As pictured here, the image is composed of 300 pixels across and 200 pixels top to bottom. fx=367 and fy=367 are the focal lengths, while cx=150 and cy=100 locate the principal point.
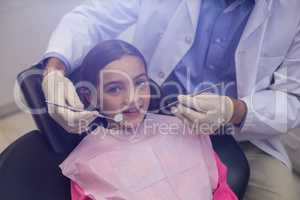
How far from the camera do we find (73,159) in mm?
889

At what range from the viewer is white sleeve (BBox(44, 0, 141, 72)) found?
0.95 m

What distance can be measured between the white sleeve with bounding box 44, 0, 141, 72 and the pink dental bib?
22 centimetres

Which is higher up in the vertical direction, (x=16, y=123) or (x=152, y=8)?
(x=152, y=8)

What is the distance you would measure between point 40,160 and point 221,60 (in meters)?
0.53

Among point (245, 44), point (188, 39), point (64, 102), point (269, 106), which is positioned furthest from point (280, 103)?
point (64, 102)

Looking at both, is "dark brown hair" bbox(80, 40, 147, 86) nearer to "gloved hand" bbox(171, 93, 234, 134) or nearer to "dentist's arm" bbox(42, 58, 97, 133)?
"dentist's arm" bbox(42, 58, 97, 133)

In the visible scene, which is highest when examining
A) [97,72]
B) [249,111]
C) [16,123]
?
[97,72]

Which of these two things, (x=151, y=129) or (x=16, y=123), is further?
(x=16, y=123)

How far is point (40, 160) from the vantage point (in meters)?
0.90

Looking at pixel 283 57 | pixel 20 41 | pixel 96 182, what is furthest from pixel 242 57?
pixel 20 41

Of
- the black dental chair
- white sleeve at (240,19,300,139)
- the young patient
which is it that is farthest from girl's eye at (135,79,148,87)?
white sleeve at (240,19,300,139)

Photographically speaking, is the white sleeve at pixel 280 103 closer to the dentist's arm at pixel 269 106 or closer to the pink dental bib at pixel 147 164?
the dentist's arm at pixel 269 106

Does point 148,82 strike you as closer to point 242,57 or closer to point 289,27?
point 242,57

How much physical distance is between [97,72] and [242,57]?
38cm
